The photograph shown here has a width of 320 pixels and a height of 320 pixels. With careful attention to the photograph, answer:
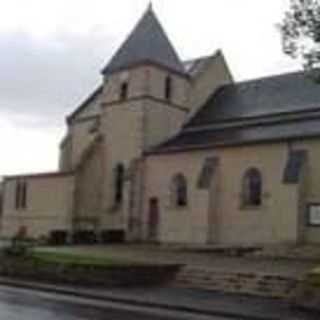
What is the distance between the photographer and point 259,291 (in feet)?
81.6

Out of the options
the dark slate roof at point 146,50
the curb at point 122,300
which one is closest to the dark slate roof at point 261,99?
the dark slate roof at point 146,50

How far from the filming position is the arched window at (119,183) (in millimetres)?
50219

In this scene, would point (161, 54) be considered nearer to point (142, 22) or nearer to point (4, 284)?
point (142, 22)

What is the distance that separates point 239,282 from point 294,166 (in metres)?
14.8

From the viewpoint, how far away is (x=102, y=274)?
2727cm

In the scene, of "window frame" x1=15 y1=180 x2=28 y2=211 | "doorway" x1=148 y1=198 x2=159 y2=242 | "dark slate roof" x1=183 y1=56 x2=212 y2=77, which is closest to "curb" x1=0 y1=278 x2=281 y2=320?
"doorway" x1=148 y1=198 x2=159 y2=242

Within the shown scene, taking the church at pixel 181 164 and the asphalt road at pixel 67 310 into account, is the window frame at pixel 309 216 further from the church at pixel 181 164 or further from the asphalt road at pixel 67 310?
the asphalt road at pixel 67 310

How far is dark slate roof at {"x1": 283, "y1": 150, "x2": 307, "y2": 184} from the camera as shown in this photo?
39.5m

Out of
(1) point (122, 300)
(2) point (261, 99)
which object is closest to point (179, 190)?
(2) point (261, 99)

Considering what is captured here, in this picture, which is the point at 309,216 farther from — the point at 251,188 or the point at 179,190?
the point at 179,190

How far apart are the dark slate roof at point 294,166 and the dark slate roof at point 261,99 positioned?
16.7 ft

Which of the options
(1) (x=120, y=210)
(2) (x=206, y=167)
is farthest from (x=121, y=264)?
(1) (x=120, y=210)

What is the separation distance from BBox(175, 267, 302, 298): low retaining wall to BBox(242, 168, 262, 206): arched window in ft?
46.4

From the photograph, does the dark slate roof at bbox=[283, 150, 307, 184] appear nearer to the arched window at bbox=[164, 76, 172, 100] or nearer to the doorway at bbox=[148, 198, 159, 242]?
the doorway at bbox=[148, 198, 159, 242]
